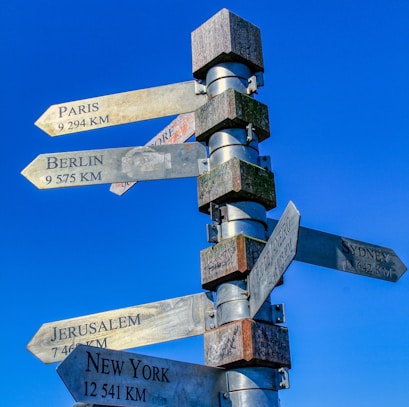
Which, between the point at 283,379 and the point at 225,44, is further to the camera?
the point at 225,44

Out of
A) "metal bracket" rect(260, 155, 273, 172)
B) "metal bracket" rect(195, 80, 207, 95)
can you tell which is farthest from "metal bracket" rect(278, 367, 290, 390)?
"metal bracket" rect(195, 80, 207, 95)

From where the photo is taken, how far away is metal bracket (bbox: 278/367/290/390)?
3484mm

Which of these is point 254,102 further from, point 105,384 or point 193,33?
point 105,384

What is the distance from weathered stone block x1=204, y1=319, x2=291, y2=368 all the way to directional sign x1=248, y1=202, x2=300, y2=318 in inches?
4.4

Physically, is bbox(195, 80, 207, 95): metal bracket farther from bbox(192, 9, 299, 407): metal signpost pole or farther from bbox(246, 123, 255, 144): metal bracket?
bbox(246, 123, 255, 144): metal bracket

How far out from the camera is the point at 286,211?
110 inches

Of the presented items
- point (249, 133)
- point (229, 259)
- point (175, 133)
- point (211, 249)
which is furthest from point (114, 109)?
point (229, 259)

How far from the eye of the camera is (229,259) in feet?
11.9

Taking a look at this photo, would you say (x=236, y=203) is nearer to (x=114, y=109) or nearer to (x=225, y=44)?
(x=225, y=44)

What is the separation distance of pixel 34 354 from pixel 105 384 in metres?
1.17

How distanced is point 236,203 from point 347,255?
871 mm

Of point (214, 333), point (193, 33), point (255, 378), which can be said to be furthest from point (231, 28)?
point (255, 378)

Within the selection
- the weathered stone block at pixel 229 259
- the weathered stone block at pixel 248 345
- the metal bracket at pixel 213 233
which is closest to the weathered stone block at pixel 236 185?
the metal bracket at pixel 213 233

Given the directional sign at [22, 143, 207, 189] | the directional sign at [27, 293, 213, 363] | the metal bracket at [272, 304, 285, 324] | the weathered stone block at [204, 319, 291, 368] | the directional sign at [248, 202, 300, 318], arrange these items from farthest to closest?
the directional sign at [22, 143, 207, 189], the directional sign at [27, 293, 213, 363], the metal bracket at [272, 304, 285, 324], the weathered stone block at [204, 319, 291, 368], the directional sign at [248, 202, 300, 318]
